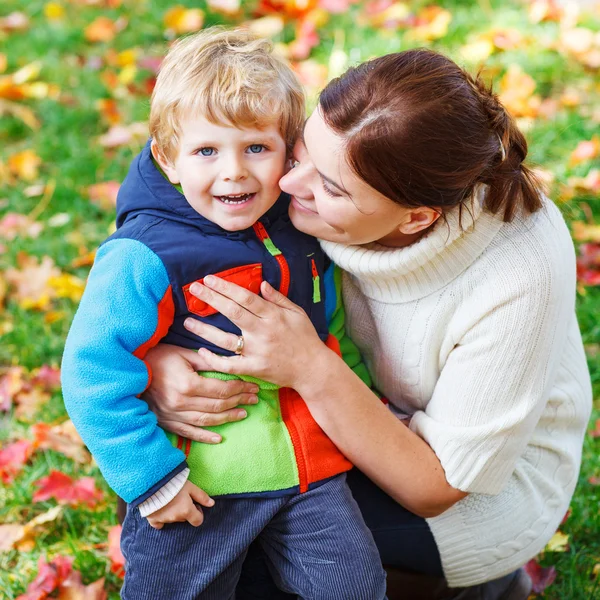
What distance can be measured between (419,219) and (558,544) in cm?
110

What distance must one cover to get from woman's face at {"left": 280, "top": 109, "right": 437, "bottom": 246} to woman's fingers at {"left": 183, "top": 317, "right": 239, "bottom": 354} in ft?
0.97

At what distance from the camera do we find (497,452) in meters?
1.98

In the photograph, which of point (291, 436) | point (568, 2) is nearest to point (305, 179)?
point (291, 436)

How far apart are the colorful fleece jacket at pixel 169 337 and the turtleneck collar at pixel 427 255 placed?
12 centimetres

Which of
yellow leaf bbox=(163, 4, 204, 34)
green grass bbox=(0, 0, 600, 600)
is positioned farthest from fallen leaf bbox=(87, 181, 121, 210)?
yellow leaf bbox=(163, 4, 204, 34)

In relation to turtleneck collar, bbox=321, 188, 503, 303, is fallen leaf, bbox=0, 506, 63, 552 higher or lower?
lower

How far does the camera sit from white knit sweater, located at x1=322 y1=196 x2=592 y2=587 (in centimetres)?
193

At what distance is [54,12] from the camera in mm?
4898

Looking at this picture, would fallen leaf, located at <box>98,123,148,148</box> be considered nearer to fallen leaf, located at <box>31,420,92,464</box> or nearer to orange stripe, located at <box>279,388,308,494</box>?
fallen leaf, located at <box>31,420,92,464</box>

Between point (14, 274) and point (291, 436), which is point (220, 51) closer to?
point (291, 436)

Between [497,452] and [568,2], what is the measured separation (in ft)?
10.6

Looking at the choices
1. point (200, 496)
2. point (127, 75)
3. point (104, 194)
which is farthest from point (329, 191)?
point (127, 75)

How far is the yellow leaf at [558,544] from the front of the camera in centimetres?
244

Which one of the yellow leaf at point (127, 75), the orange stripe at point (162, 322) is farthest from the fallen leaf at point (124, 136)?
the orange stripe at point (162, 322)
